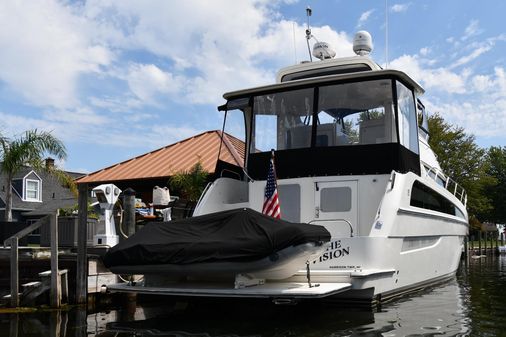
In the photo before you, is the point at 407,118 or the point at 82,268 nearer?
the point at 82,268

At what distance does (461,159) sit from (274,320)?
28.0m

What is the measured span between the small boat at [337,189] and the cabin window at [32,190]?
24070 millimetres

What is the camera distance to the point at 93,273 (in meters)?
10.2

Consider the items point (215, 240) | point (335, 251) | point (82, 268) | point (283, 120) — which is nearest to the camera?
point (215, 240)

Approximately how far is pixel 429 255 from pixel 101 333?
6.61 metres

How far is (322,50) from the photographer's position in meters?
12.7

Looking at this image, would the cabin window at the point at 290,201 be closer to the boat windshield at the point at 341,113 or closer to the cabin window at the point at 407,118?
the boat windshield at the point at 341,113

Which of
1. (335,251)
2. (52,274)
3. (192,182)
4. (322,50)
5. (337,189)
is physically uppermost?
(322,50)

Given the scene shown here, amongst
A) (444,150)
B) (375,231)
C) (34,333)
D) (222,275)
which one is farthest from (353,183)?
(444,150)

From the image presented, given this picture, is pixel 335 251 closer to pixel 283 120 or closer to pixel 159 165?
pixel 283 120

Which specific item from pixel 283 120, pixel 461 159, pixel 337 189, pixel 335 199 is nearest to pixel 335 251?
pixel 335 199

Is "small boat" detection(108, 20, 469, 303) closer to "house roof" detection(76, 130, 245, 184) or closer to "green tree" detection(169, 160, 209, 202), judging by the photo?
"green tree" detection(169, 160, 209, 202)

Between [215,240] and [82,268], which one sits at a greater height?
[215,240]

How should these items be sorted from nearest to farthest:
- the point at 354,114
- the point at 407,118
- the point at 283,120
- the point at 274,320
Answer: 1. the point at 274,320
2. the point at 354,114
3. the point at 407,118
4. the point at 283,120
